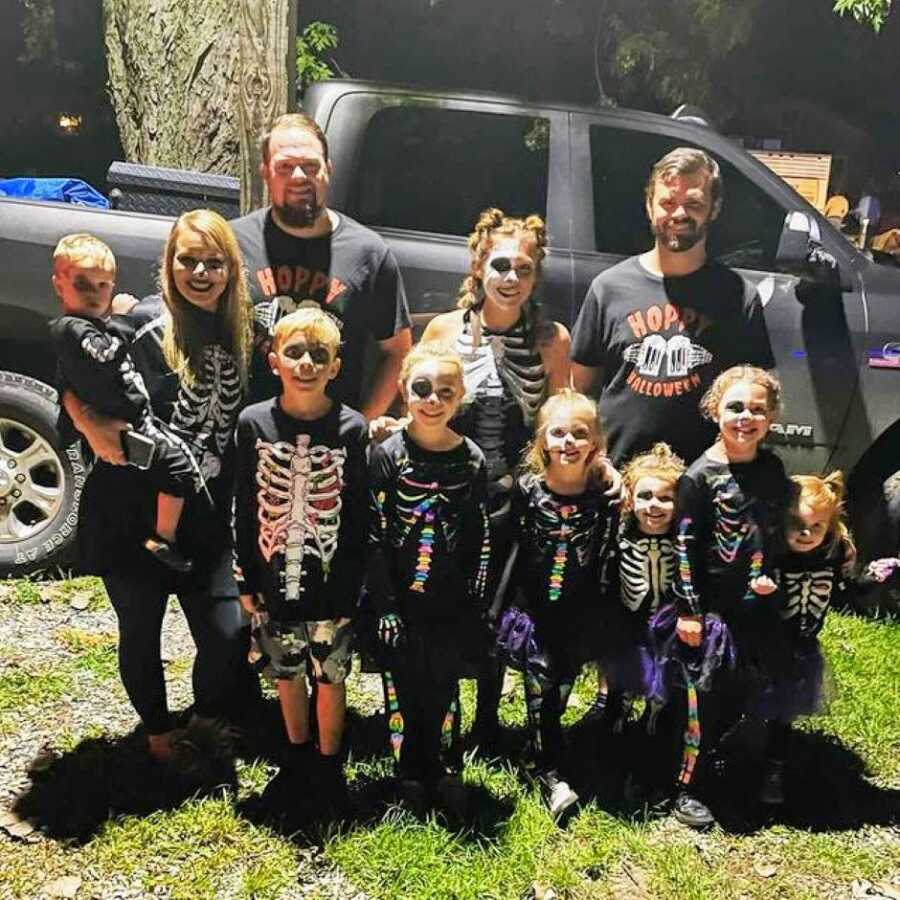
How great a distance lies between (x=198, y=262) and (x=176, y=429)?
19.3 inches

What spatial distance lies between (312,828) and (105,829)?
23.6 inches

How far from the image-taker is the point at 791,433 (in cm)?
416

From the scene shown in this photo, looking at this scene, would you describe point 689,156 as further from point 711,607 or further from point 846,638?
point 846,638

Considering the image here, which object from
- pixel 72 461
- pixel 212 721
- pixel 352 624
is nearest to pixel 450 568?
pixel 352 624

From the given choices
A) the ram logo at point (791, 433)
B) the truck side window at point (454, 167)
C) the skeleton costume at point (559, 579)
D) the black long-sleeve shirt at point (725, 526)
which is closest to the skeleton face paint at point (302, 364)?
the skeleton costume at point (559, 579)

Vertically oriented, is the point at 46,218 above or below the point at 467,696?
above

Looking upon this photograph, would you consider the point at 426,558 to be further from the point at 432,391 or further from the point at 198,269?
the point at 198,269

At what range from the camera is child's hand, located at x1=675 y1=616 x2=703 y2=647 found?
2.89 m

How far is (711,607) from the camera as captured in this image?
2961mm

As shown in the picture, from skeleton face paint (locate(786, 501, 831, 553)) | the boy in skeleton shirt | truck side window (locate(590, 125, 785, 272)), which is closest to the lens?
the boy in skeleton shirt

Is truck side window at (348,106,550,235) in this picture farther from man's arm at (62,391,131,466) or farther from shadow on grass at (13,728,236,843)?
shadow on grass at (13,728,236,843)

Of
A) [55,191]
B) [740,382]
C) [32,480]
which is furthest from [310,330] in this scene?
[55,191]

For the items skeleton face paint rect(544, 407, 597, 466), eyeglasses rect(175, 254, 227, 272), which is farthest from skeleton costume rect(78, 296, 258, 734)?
skeleton face paint rect(544, 407, 597, 466)

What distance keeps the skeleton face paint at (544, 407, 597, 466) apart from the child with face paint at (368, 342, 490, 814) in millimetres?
213
